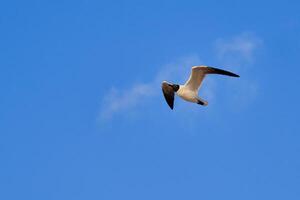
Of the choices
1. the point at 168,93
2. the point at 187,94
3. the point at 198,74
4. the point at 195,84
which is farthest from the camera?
the point at 168,93

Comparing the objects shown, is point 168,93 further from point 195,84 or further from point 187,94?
point 195,84

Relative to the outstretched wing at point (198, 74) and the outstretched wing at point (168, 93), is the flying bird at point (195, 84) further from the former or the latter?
the outstretched wing at point (168, 93)

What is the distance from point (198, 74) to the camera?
30.0 metres

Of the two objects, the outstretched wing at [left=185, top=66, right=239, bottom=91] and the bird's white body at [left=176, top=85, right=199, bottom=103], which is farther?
the bird's white body at [left=176, top=85, right=199, bottom=103]

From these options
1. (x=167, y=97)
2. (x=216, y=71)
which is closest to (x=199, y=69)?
(x=216, y=71)

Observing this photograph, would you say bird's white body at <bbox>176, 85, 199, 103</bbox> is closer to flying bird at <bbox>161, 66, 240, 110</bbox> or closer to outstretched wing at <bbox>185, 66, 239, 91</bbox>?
A: flying bird at <bbox>161, 66, 240, 110</bbox>

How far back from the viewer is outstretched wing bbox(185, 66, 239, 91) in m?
29.8

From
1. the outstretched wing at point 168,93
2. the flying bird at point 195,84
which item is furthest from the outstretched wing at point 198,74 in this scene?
the outstretched wing at point 168,93

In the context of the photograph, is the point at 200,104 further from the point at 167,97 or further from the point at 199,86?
the point at 167,97

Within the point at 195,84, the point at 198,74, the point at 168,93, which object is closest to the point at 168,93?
the point at 168,93

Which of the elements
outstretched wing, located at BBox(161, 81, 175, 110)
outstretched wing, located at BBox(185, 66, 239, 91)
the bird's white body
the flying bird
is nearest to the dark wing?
outstretched wing, located at BBox(161, 81, 175, 110)

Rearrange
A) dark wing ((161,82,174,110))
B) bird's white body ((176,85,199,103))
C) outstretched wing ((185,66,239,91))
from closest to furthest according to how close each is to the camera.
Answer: outstretched wing ((185,66,239,91)) < bird's white body ((176,85,199,103)) < dark wing ((161,82,174,110))

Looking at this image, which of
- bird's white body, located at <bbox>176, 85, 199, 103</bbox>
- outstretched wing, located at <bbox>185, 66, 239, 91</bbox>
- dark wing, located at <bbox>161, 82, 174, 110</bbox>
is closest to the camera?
outstretched wing, located at <bbox>185, 66, 239, 91</bbox>

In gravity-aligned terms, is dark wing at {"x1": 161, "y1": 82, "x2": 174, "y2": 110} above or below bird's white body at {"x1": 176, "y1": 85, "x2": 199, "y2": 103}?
above
